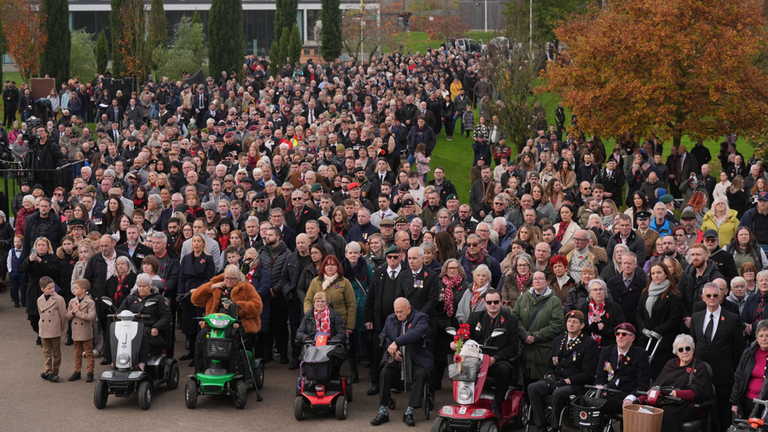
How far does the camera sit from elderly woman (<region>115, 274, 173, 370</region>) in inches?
456

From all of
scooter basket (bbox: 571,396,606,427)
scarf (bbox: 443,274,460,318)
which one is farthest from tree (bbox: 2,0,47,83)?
scooter basket (bbox: 571,396,606,427)

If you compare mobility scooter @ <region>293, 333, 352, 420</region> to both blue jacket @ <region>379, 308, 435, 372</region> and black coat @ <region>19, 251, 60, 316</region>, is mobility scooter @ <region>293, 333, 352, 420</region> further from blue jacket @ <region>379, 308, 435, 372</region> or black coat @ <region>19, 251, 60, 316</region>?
black coat @ <region>19, 251, 60, 316</region>

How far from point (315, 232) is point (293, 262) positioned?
0.54 meters

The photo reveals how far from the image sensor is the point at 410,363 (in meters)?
10.8

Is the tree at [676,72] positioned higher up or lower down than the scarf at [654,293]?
higher up

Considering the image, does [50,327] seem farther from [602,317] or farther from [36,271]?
[602,317]

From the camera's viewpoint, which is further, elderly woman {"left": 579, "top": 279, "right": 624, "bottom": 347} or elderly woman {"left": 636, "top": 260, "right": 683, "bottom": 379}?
elderly woman {"left": 636, "top": 260, "right": 683, "bottom": 379}

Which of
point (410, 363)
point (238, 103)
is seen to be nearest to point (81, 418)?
point (410, 363)

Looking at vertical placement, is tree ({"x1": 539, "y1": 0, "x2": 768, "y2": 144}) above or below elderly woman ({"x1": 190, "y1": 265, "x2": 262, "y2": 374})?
above

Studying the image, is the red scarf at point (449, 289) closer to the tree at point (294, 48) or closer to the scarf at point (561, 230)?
the scarf at point (561, 230)

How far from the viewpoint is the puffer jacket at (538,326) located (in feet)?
34.8

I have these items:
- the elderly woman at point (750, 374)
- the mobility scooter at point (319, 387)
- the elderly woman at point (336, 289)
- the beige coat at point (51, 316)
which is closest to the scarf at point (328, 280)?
the elderly woman at point (336, 289)

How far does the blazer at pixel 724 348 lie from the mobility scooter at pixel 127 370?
6.60 m

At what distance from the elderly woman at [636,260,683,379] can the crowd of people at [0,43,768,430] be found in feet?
0.06
